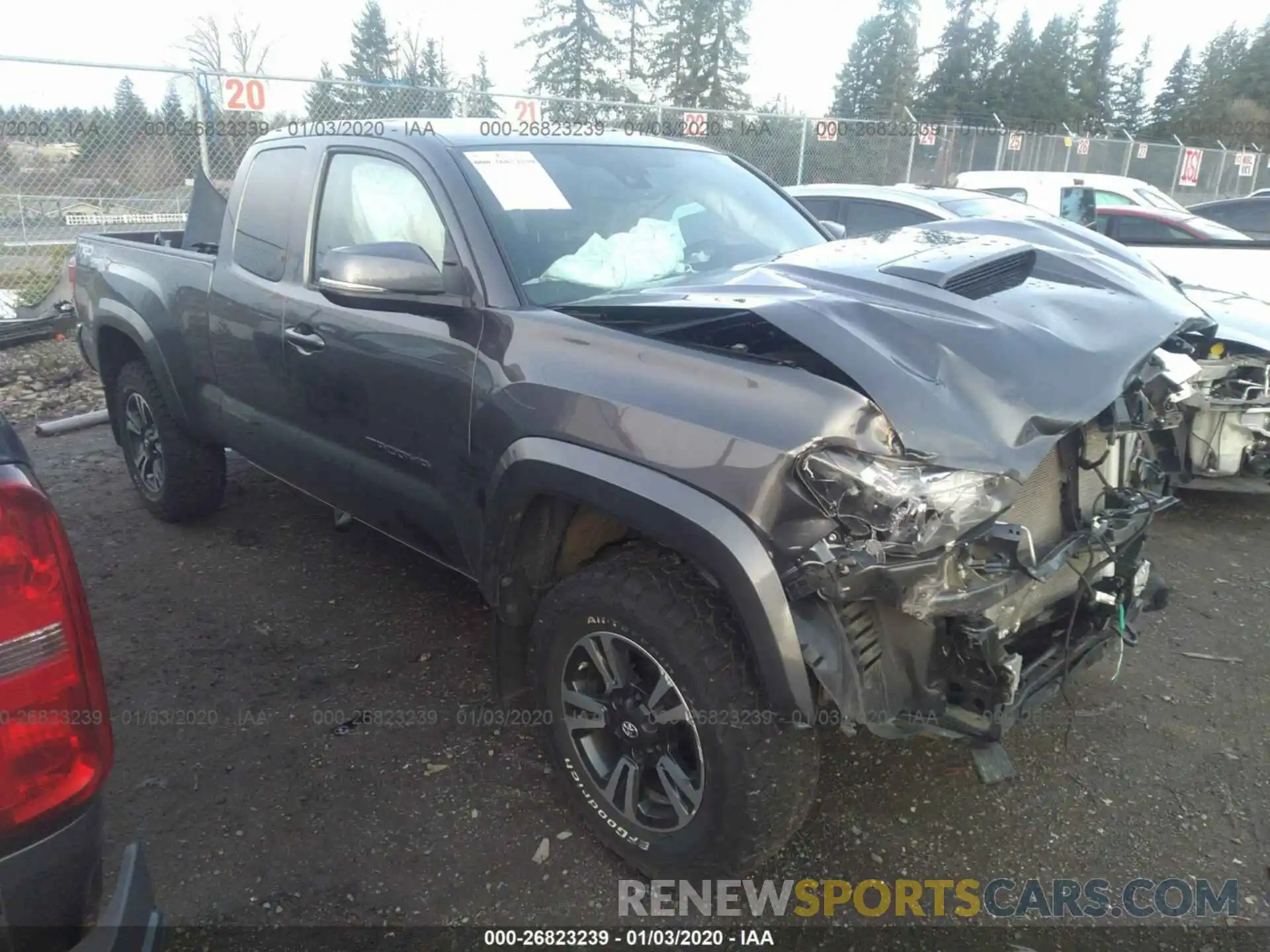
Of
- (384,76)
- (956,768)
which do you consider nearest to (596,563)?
(956,768)

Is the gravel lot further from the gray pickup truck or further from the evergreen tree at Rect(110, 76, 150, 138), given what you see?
the gray pickup truck

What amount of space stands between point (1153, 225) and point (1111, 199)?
2.50 metres

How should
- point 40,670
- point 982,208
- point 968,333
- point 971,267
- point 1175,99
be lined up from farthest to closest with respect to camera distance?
point 1175,99, point 982,208, point 971,267, point 968,333, point 40,670

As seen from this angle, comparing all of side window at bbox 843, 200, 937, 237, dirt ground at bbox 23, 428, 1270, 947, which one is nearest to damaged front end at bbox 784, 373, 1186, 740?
dirt ground at bbox 23, 428, 1270, 947

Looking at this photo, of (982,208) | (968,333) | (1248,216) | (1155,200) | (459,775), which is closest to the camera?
(968,333)

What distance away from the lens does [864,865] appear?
8.00ft

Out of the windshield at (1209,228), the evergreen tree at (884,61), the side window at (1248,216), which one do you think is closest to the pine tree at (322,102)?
the windshield at (1209,228)

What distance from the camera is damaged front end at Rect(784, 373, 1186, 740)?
1819 millimetres

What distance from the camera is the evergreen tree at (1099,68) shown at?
49.2 metres

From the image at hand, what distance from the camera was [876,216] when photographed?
22.9 ft

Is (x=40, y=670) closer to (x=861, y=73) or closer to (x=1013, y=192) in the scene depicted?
(x=1013, y=192)

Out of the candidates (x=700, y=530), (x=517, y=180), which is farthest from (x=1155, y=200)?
(x=700, y=530)

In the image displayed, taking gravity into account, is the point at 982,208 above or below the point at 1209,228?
above

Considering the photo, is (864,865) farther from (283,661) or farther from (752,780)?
(283,661)
